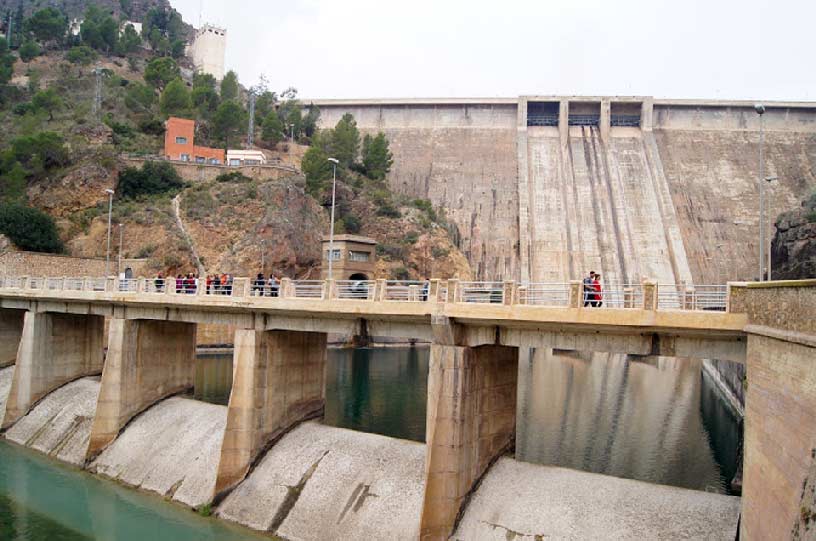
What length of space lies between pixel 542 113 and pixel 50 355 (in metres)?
83.9

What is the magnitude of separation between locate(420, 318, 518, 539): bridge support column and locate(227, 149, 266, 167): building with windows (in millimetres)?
63374

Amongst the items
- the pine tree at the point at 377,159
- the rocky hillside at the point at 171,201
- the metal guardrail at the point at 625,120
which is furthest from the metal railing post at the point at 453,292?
the metal guardrail at the point at 625,120

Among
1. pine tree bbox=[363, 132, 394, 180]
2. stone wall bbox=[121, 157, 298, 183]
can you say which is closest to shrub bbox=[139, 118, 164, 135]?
stone wall bbox=[121, 157, 298, 183]

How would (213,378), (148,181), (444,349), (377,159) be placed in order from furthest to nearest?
(377,159), (148,181), (213,378), (444,349)

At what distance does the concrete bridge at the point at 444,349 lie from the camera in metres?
13.8

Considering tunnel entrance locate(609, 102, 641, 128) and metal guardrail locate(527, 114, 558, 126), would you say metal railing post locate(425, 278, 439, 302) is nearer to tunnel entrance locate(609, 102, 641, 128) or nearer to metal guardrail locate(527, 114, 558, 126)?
metal guardrail locate(527, 114, 558, 126)

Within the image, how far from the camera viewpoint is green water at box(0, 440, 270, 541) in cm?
2370

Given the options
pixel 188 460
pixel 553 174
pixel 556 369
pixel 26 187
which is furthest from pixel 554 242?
pixel 188 460

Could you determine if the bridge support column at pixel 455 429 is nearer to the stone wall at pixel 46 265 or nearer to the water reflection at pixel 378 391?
the water reflection at pixel 378 391

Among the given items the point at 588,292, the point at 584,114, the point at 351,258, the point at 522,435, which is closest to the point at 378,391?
the point at 522,435

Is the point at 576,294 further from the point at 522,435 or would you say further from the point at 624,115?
the point at 624,115

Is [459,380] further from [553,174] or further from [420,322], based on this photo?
[553,174]

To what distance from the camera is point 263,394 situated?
87.3 ft

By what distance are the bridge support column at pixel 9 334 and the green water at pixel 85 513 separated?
49.5ft
